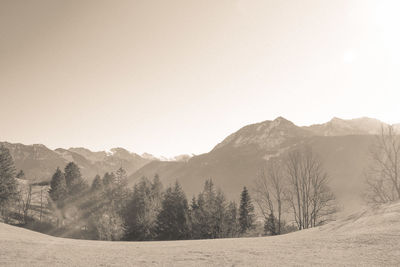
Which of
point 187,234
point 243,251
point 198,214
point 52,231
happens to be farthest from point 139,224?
point 243,251

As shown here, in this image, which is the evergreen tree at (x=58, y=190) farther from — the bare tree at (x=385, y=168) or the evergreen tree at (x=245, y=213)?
the bare tree at (x=385, y=168)

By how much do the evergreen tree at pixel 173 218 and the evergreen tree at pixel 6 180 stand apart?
36861mm

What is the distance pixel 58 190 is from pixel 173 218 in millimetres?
44275

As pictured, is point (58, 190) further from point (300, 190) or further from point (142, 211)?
point (300, 190)

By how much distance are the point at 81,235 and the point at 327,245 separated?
61701mm

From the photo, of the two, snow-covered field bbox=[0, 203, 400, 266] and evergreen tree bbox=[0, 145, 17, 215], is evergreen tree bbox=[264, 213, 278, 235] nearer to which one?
snow-covered field bbox=[0, 203, 400, 266]

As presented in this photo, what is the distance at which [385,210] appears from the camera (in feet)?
62.4

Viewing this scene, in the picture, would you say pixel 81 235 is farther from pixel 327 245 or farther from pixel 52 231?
pixel 327 245

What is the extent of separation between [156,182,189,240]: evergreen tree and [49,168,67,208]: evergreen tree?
4029cm

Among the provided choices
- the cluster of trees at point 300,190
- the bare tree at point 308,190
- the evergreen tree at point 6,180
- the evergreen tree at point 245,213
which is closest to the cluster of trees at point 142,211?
the evergreen tree at point 245,213

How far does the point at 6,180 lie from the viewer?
2248 inches

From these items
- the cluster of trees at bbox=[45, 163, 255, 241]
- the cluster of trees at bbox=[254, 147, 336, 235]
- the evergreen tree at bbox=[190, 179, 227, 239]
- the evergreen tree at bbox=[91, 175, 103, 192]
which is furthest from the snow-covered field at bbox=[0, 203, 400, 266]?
the evergreen tree at bbox=[91, 175, 103, 192]

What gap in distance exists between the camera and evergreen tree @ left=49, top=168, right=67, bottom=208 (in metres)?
73.1

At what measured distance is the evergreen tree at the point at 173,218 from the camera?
49.2 m
